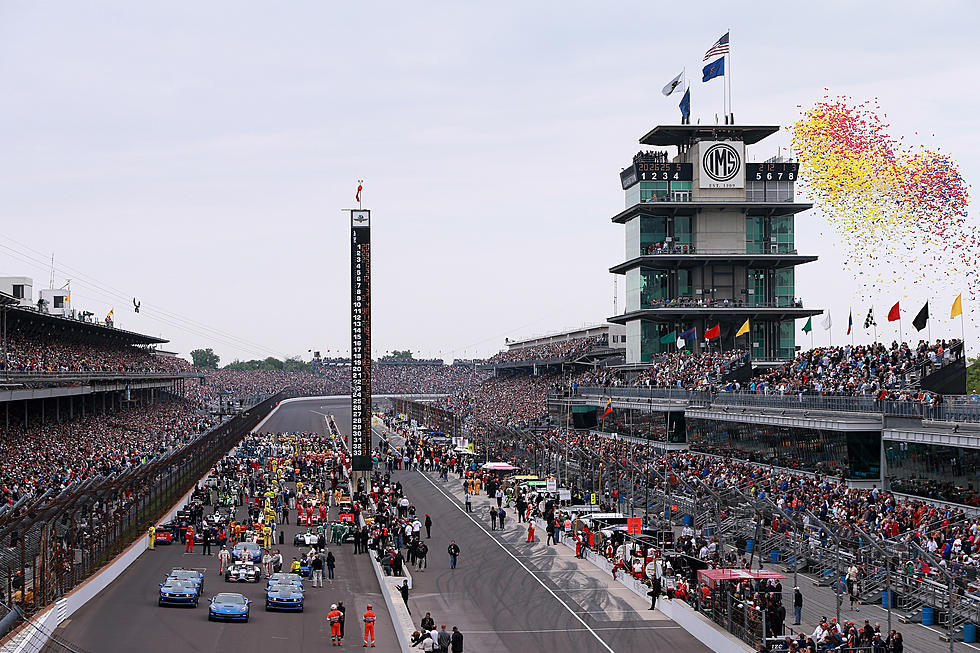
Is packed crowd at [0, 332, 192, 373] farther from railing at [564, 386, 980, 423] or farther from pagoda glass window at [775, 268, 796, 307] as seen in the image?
pagoda glass window at [775, 268, 796, 307]

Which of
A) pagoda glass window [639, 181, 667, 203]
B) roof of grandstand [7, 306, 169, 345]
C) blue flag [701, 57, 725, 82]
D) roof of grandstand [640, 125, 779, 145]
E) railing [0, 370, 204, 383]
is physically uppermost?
blue flag [701, 57, 725, 82]

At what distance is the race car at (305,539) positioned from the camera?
41688 millimetres

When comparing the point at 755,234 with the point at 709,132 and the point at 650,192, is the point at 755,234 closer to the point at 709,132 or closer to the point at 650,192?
the point at 709,132

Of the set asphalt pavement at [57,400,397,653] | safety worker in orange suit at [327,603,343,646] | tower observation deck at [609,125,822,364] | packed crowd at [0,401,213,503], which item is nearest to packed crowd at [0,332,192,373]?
packed crowd at [0,401,213,503]

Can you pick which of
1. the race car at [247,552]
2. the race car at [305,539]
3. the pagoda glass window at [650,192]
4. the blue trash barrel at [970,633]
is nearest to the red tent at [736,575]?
the blue trash barrel at [970,633]

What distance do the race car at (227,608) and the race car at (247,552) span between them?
740 centimetres

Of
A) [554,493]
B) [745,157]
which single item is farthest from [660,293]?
[554,493]

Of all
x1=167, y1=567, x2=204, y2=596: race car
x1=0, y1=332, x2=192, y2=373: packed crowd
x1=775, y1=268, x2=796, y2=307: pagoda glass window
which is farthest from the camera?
x1=775, y1=268, x2=796, y2=307: pagoda glass window

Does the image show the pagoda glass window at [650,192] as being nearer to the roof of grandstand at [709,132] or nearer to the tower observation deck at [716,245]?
the tower observation deck at [716,245]

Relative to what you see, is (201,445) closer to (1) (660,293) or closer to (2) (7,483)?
(2) (7,483)

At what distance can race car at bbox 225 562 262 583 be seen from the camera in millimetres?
36250

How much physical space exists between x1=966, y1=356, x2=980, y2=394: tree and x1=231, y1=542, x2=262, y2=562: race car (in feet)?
242

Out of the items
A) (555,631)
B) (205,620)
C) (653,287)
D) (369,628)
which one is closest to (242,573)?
(205,620)

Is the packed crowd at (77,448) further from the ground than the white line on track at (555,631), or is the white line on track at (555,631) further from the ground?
the packed crowd at (77,448)
